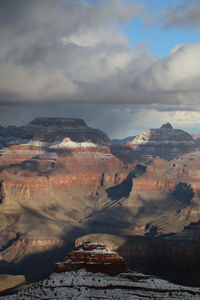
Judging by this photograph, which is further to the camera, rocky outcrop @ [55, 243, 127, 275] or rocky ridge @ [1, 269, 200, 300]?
rocky outcrop @ [55, 243, 127, 275]

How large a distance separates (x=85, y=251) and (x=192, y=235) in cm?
11967

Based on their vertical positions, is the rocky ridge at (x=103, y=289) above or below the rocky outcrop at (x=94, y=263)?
below

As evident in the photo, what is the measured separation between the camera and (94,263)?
57.7 meters

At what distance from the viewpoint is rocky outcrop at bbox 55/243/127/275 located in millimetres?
57656

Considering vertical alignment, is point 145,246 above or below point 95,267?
below

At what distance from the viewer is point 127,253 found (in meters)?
165

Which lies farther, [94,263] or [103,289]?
[94,263]

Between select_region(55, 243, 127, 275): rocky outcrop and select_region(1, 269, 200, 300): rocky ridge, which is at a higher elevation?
select_region(55, 243, 127, 275): rocky outcrop

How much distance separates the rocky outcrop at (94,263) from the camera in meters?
57.7

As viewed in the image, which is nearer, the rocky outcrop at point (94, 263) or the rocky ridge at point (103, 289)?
the rocky ridge at point (103, 289)

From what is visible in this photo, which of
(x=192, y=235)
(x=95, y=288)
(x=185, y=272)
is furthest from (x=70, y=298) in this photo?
(x=192, y=235)

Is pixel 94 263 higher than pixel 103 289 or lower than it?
higher

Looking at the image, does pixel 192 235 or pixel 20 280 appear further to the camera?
pixel 192 235

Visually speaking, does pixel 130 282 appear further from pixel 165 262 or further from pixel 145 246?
pixel 145 246
